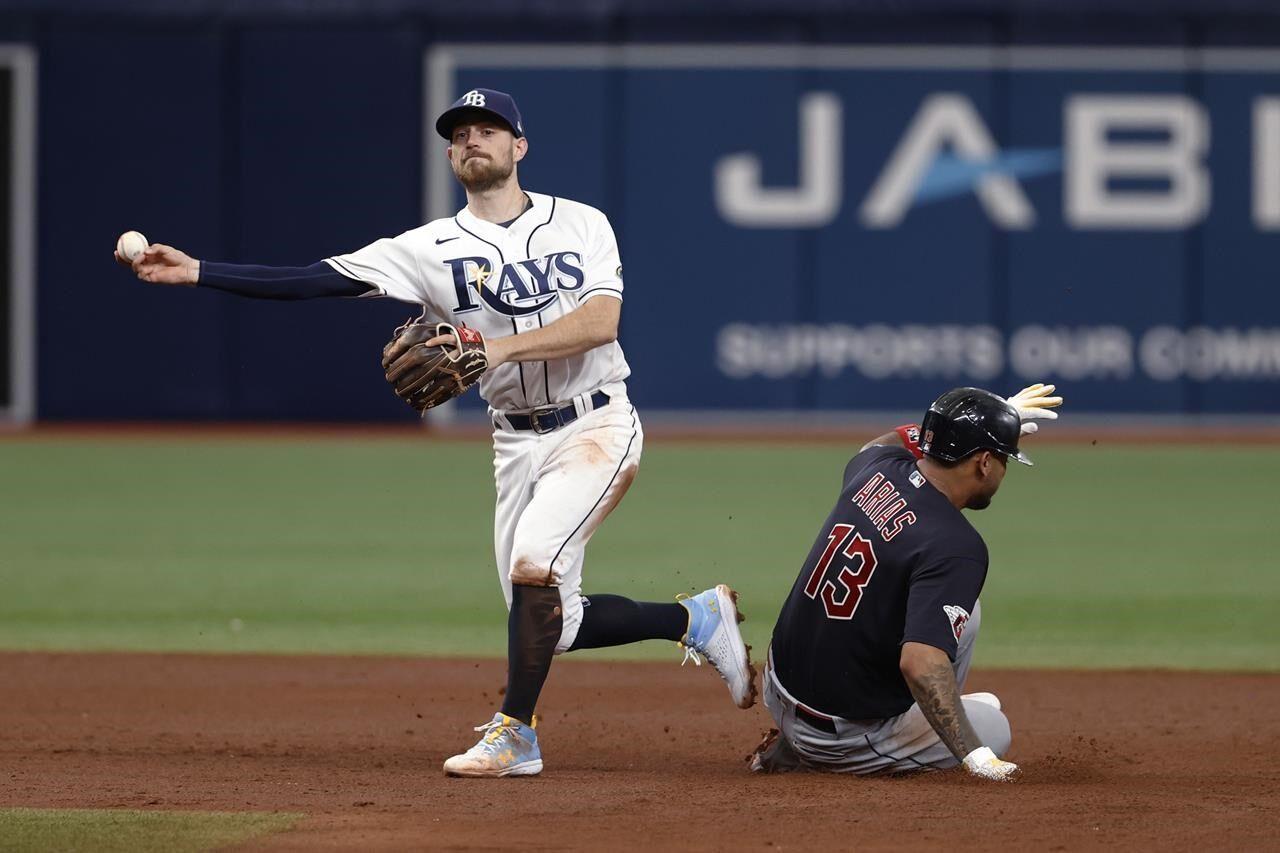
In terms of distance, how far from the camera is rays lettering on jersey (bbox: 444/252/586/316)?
5.56 m

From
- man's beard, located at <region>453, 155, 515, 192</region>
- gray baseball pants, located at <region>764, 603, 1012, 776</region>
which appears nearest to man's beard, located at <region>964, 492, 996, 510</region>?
gray baseball pants, located at <region>764, 603, 1012, 776</region>

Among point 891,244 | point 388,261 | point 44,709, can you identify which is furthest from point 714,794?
point 891,244

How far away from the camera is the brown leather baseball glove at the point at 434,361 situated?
5.19 meters

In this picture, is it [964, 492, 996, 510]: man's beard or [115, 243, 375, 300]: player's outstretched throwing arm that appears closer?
[964, 492, 996, 510]: man's beard

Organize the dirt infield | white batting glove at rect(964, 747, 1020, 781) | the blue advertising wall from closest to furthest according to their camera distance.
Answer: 1. the dirt infield
2. white batting glove at rect(964, 747, 1020, 781)
3. the blue advertising wall

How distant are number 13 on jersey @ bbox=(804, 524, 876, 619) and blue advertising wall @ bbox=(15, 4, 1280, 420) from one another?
45.9 feet

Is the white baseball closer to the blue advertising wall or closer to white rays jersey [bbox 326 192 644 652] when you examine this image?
white rays jersey [bbox 326 192 644 652]

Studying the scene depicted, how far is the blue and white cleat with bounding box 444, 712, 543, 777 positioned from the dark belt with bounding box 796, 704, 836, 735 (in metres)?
0.78

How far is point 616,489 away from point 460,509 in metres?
7.41

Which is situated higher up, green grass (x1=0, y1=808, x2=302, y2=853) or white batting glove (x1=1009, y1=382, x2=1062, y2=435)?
white batting glove (x1=1009, y1=382, x2=1062, y2=435)

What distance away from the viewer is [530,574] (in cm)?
541

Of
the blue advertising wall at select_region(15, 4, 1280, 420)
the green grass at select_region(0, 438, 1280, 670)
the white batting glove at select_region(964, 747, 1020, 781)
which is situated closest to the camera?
the white batting glove at select_region(964, 747, 1020, 781)

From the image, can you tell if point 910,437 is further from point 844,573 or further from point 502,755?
point 502,755

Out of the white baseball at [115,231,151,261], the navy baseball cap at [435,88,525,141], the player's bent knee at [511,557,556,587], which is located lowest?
the player's bent knee at [511,557,556,587]
